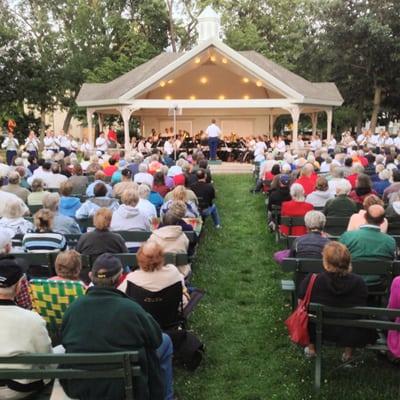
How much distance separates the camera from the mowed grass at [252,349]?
4.59 m

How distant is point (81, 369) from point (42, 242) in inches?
107

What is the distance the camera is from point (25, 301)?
453 cm

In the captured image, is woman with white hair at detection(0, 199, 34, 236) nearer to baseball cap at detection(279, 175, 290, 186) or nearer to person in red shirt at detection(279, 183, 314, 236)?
person in red shirt at detection(279, 183, 314, 236)

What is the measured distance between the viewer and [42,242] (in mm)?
5727

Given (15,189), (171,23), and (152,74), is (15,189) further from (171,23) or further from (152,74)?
(171,23)

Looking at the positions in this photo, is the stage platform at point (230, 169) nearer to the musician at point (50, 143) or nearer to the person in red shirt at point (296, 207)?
the musician at point (50, 143)

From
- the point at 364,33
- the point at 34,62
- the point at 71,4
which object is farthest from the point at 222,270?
the point at 71,4

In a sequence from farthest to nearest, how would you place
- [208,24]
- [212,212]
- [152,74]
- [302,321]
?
[208,24]
[152,74]
[212,212]
[302,321]

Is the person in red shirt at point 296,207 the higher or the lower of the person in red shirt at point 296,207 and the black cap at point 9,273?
the lower

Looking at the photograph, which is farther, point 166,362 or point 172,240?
point 172,240

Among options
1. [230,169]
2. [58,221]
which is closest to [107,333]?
[58,221]

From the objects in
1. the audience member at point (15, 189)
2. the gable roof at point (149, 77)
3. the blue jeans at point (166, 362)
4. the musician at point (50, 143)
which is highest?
the gable roof at point (149, 77)

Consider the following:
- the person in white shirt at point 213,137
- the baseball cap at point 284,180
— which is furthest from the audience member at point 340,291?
the person in white shirt at point 213,137

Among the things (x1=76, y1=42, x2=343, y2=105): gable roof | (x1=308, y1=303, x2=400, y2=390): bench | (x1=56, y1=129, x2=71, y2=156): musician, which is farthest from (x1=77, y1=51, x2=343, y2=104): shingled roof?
(x1=308, y1=303, x2=400, y2=390): bench
